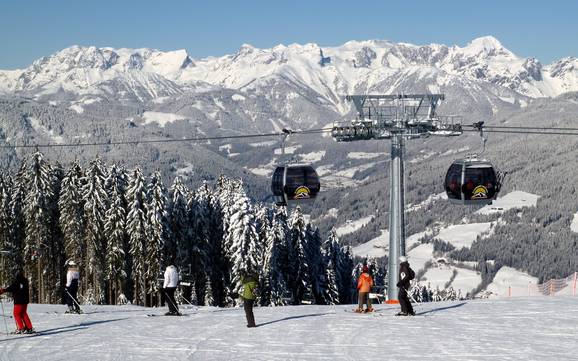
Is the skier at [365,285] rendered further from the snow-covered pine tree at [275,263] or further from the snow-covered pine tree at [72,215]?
the snow-covered pine tree at [72,215]

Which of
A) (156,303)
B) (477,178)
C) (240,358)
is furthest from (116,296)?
(240,358)

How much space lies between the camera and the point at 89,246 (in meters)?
66.2

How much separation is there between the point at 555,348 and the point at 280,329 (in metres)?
9.55

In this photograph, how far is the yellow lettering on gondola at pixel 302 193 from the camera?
42812 mm

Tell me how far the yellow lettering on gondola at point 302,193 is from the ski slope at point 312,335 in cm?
755

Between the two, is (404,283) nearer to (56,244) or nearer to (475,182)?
(475,182)

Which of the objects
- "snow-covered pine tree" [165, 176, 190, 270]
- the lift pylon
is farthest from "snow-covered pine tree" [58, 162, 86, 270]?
the lift pylon

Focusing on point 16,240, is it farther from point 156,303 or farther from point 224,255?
point 224,255

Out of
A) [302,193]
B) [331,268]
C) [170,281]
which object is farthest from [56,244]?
[170,281]

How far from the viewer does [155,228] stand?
63969 millimetres

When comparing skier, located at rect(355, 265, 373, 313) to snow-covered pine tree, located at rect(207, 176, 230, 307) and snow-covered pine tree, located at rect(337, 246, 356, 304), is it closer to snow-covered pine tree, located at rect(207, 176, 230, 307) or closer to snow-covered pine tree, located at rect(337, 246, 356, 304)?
snow-covered pine tree, located at rect(207, 176, 230, 307)

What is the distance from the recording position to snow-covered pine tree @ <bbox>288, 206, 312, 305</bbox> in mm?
77562

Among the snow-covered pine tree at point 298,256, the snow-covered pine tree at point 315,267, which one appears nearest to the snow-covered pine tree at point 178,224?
the snow-covered pine tree at point 298,256

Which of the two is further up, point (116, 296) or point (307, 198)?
point (307, 198)
